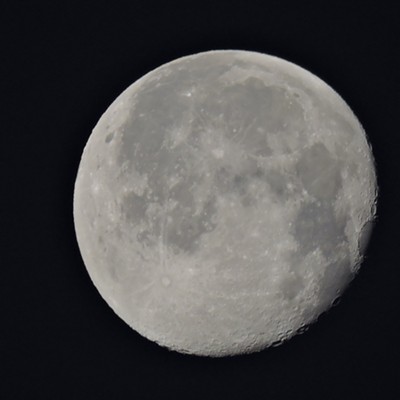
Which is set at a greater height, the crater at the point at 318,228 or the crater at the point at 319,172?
the crater at the point at 319,172

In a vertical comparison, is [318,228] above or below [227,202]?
below

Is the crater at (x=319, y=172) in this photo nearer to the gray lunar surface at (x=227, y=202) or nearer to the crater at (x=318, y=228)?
the gray lunar surface at (x=227, y=202)

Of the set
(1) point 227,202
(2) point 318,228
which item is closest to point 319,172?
(2) point 318,228

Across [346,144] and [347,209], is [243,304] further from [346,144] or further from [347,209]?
[346,144]

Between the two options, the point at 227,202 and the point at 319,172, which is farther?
the point at 319,172

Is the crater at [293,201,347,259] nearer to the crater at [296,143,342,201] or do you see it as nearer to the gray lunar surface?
the gray lunar surface

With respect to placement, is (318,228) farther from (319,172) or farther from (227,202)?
(227,202)

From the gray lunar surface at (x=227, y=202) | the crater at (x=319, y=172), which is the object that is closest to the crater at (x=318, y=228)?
the gray lunar surface at (x=227, y=202)

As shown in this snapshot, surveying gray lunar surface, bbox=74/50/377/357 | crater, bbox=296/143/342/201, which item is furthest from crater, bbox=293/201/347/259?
crater, bbox=296/143/342/201

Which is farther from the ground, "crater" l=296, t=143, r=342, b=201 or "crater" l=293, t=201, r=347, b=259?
"crater" l=296, t=143, r=342, b=201
